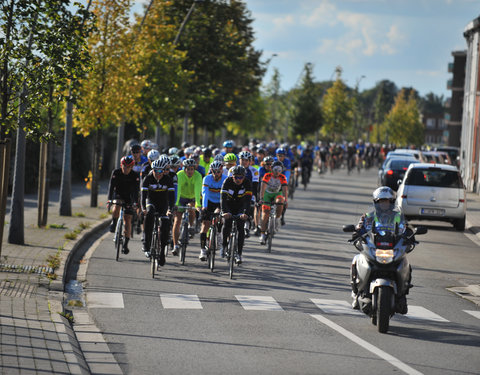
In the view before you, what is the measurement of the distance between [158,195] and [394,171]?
19.3 m

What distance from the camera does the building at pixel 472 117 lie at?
153ft

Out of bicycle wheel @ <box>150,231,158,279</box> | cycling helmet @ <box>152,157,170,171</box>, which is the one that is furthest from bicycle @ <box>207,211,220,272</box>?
cycling helmet @ <box>152,157,170,171</box>

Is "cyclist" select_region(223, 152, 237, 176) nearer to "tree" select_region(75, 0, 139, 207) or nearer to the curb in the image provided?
the curb

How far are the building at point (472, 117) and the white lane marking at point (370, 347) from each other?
1350 inches

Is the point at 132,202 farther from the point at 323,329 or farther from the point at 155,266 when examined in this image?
the point at 323,329

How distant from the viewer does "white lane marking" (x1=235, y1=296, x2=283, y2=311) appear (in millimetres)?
11282

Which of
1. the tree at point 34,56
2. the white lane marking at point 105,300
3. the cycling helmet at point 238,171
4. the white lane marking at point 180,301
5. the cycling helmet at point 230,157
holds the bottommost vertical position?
the white lane marking at point 105,300

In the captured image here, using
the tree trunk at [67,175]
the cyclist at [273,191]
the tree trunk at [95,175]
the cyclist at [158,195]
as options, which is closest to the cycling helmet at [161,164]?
the cyclist at [158,195]

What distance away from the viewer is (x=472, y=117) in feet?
169

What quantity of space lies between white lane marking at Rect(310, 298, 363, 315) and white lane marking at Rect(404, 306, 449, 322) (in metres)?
0.63

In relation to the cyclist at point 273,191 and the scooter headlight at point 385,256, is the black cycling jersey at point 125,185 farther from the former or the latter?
the scooter headlight at point 385,256

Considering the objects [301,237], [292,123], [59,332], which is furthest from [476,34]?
[59,332]

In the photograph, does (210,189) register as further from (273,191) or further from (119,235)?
(273,191)

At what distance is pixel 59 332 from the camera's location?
347 inches
